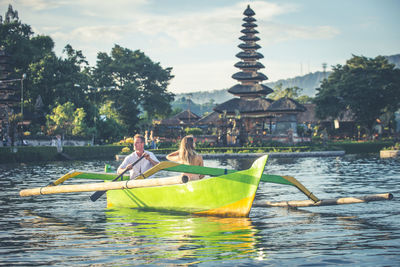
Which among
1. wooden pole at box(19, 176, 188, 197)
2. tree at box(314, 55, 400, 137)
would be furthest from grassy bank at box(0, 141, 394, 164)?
wooden pole at box(19, 176, 188, 197)

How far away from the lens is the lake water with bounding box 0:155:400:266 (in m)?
7.45

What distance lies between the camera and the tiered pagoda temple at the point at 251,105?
194 feet

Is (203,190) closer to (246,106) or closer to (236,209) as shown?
(236,209)

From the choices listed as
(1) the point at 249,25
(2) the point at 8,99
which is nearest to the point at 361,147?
(1) the point at 249,25

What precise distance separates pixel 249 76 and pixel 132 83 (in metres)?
19.7

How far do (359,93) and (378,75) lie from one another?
11.6 feet

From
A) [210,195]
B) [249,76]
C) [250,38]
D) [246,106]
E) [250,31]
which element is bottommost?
[210,195]

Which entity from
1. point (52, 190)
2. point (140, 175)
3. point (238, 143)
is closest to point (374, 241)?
point (140, 175)

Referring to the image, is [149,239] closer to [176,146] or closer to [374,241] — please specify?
[374,241]

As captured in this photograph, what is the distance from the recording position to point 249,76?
76938 millimetres

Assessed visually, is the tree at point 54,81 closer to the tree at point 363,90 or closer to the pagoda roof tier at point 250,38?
the pagoda roof tier at point 250,38

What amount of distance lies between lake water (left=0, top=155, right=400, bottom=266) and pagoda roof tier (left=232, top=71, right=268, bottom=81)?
63.6 m

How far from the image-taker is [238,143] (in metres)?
55.4

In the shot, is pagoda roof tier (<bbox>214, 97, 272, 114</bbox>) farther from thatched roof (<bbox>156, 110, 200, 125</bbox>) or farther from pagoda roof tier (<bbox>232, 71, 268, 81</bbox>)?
thatched roof (<bbox>156, 110, 200, 125</bbox>)
